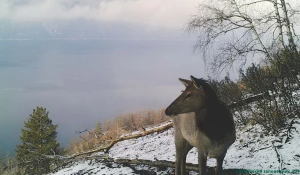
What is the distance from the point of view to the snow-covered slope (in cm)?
616

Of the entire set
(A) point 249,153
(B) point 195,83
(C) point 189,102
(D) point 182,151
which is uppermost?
(B) point 195,83

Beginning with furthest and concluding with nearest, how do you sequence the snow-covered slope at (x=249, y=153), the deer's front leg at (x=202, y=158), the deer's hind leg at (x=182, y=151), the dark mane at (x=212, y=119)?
the deer's hind leg at (x=182, y=151)
the snow-covered slope at (x=249, y=153)
the deer's front leg at (x=202, y=158)
the dark mane at (x=212, y=119)

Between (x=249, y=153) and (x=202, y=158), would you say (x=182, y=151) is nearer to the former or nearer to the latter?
(x=202, y=158)

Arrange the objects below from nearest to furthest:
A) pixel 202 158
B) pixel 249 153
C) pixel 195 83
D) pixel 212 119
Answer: pixel 195 83, pixel 212 119, pixel 202 158, pixel 249 153

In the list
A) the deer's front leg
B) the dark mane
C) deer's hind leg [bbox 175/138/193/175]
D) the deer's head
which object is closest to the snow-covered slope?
deer's hind leg [bbox 175/138/193/175]

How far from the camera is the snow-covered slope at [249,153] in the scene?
6.16m

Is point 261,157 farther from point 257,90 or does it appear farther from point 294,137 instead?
point 257,90

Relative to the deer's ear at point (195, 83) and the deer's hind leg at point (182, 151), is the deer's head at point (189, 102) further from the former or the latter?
the deer's hind leg at point (182, 151)

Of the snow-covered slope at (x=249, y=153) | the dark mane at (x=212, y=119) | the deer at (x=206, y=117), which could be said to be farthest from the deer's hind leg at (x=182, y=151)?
the dark mane at (x=212, y=119)

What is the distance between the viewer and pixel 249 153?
714cm

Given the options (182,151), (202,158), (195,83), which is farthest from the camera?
(182,151)

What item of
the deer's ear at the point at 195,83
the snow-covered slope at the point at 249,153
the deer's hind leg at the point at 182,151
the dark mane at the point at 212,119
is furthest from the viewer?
the deer's hind leg at the point at 182,151

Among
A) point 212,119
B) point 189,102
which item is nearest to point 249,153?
point 212,119

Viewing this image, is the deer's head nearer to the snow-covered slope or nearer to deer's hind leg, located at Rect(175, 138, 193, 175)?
deer's hind leg, located at Rect(175, 138, 193, 175)
